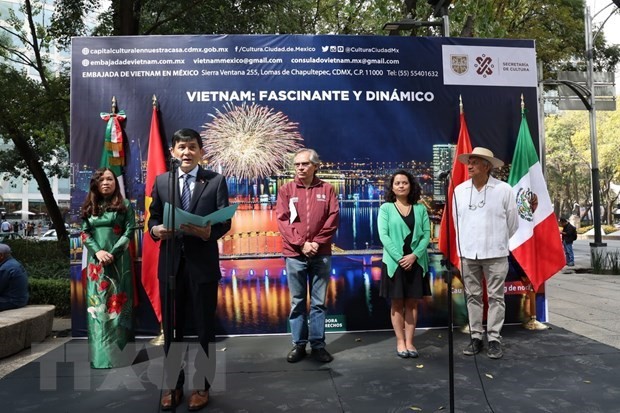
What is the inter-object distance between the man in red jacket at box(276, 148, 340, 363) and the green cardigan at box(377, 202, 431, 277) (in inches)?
20.1

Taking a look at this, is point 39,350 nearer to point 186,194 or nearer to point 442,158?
point 186,194

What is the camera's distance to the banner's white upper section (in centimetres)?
605

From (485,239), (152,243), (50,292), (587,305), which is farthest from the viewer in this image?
(587,305)

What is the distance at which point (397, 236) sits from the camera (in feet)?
16.7

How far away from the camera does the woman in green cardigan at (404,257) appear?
16.5 feet

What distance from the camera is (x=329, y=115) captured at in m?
5.90

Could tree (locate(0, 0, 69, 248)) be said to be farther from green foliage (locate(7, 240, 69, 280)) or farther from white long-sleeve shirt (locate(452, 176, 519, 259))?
white long-sleeve shirt (locate(452, 176, 519, 259))

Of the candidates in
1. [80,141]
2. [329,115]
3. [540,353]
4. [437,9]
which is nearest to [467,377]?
[540,353]

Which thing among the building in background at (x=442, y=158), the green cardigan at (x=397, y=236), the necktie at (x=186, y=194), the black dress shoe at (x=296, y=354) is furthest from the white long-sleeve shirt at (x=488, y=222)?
the necktie at (x=186, y=194)

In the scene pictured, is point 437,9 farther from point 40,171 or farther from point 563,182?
point 563,182

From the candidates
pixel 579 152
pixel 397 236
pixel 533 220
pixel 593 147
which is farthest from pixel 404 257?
pixel 579 152

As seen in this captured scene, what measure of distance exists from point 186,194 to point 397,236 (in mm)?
2132

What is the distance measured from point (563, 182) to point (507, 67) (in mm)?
48193

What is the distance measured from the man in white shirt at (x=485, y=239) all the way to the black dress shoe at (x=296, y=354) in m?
1.60
